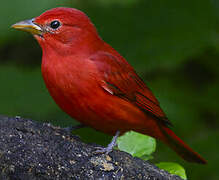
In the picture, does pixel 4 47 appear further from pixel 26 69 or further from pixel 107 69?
pixel 107 69

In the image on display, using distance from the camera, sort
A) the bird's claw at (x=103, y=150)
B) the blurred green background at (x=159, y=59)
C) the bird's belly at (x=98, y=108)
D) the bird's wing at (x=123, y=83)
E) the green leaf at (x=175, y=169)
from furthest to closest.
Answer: the blurred green background at (x=159, y=59), the bird's wing at (x=123, y=83), the bird's belly at (x=98, y=108), the bird's claw at (x=103, y=150), the green leaf at (x=175, y=169)

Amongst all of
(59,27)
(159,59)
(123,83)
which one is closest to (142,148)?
(123,83)

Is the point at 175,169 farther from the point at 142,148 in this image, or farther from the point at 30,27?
the point at 30,27

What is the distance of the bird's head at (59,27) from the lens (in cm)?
361

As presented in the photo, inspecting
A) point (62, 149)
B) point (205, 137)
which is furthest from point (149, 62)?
point (62, 149)

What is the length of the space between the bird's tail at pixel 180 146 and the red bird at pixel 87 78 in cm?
27

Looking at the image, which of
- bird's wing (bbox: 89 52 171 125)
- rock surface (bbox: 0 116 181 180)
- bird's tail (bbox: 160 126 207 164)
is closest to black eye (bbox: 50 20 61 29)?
bird's wing (bbox: 89 52 171 125)

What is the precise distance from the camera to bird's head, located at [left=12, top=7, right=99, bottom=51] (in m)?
3.61

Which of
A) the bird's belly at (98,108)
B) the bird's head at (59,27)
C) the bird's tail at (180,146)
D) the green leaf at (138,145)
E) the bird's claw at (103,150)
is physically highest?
the bird's head at (59,27)

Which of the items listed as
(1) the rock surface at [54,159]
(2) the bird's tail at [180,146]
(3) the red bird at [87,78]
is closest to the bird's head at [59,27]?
(3) the red bird at [87,78]

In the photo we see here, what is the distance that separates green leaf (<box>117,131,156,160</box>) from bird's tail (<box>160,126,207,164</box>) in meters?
1.04

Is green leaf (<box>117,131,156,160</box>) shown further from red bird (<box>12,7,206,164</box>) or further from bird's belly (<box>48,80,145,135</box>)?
bird's belly (<box>48,80,145,135</box>)

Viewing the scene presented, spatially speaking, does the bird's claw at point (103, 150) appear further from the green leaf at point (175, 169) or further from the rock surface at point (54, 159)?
the green leaf at point (175, 169)

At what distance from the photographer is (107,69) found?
3652 millimetres
